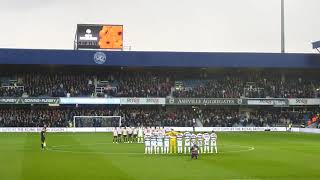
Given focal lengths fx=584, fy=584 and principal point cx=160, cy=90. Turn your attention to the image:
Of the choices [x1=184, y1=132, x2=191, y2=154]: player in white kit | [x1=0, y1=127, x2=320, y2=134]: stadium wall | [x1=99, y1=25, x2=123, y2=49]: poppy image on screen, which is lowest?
[x1=0, y1=127, x2=320, y2=134]: stadium wall

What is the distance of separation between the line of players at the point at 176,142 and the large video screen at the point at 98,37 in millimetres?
44291

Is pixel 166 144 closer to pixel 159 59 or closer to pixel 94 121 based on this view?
pixel 94 121

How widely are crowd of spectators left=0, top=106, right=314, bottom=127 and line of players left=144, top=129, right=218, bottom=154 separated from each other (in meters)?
37.4

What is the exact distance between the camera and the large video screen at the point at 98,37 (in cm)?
8062

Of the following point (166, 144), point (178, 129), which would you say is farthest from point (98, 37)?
point (166, 144)

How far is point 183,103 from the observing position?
260 feet

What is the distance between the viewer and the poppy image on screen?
80688mm

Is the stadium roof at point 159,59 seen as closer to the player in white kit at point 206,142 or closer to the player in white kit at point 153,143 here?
the player in white kit at point 206,142

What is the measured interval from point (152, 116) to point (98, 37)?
13334 mm

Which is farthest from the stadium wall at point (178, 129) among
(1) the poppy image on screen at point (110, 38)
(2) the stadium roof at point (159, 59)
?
(1) the poppy image on screen at point (110, 38)

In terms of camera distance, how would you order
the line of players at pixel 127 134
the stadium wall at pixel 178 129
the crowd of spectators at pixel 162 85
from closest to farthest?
the line of players at pixel 127 134 → the stadium wall at pixel 178 129 → the crowd of spectators at pixel 162 85

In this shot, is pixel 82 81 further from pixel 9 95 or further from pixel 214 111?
pixel 214 111

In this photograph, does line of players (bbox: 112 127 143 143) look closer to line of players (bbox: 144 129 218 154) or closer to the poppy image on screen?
line of players (bbox: 144 129 218 154)

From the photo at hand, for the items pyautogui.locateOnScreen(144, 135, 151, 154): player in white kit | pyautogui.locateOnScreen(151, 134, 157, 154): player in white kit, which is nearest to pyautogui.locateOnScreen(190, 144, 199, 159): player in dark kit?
pyautogui.locateOnScreen(151, 134, 157, 154): player in white kit
